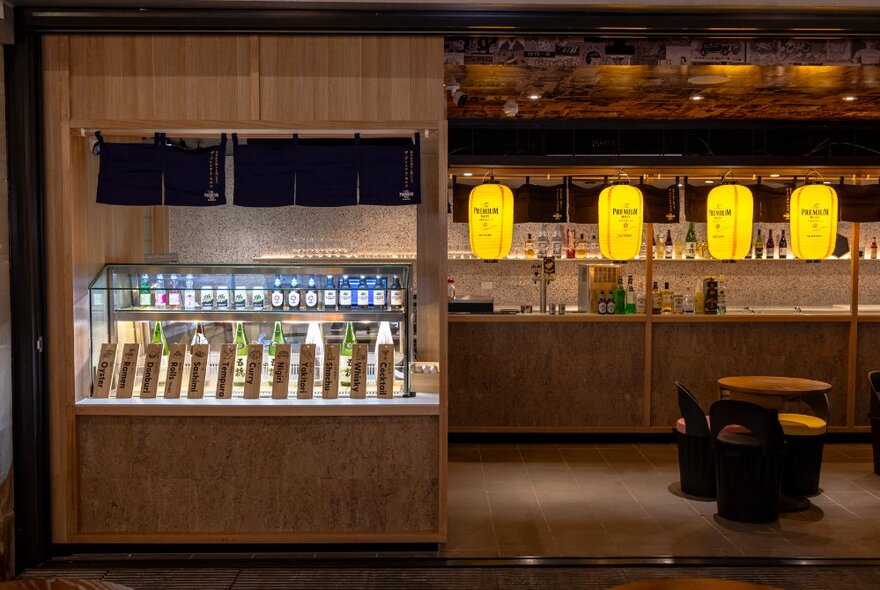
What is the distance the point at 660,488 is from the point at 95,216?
497cm

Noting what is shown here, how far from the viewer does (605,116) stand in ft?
26.9

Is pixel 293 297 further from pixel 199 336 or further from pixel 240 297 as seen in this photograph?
pixel 199 336

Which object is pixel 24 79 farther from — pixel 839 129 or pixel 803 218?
pixel 839 129

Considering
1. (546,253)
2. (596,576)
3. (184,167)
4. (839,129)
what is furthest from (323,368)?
(839,129)

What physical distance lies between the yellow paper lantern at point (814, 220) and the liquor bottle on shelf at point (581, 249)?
2.27 m

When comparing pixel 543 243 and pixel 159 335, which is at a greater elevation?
pixel 543 243

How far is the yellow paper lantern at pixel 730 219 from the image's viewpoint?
7.43m

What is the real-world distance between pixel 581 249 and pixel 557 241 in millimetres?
387

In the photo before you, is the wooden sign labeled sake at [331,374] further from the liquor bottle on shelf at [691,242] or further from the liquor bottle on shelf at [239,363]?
the liquor bottle on shelf at [691,242]

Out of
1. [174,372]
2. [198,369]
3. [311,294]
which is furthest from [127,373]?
[311,294]

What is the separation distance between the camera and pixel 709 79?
6207mm

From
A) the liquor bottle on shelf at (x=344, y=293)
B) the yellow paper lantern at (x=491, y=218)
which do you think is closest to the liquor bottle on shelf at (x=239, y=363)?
the liquor bottle on shelf at (x=344, y=293)

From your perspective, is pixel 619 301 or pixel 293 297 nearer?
pixel 293 297

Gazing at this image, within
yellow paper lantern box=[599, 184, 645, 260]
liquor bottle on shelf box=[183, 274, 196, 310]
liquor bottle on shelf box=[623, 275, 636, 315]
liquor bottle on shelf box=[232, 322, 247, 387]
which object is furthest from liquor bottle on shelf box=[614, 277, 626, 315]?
liquor bottle on shelf box=[183, 274, 196, 310]
